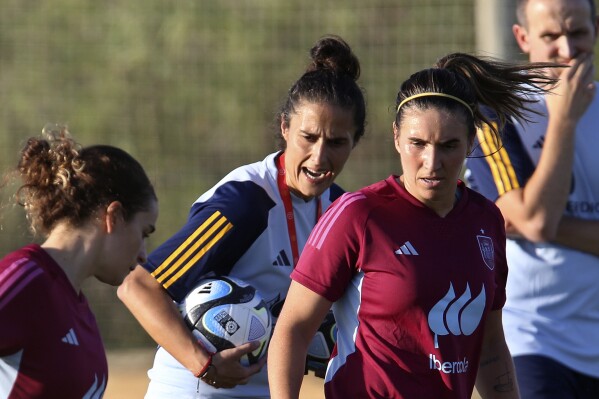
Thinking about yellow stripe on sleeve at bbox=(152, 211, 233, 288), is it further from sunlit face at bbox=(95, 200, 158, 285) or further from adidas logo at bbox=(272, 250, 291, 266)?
sunlit face at bbox=(95, 200, 158, 285)

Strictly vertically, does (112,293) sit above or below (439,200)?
below

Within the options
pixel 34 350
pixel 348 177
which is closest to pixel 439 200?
pixel 34 350

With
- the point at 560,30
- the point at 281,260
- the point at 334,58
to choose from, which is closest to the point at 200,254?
the point at 281,260

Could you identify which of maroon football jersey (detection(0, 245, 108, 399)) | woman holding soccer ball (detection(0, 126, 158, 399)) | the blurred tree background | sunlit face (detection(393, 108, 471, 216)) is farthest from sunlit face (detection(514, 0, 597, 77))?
the blurred tree background

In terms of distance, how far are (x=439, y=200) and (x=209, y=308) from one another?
2.95 ft

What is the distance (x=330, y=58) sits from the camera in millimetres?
4156

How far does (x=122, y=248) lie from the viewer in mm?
3252

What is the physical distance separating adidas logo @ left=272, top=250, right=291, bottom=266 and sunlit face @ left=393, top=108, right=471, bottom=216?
0.75 metres

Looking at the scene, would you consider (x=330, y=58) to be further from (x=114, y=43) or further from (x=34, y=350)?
(x=114, y=43)

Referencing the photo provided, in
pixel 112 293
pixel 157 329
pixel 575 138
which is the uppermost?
pixel 575 138

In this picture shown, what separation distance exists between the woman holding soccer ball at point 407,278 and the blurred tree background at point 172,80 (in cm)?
439

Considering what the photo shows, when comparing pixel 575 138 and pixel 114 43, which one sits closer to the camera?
pixel 575 138

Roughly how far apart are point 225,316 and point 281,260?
284 mm

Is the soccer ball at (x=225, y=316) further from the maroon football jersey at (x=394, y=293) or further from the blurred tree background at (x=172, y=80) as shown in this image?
the blurred tree background at (x=172, y=80)
